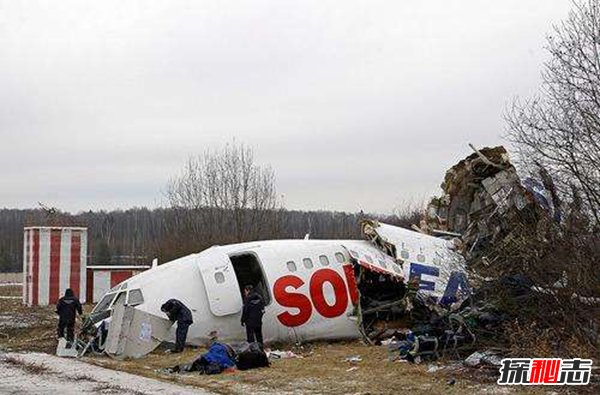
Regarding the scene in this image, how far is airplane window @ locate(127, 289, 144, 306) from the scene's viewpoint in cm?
1925

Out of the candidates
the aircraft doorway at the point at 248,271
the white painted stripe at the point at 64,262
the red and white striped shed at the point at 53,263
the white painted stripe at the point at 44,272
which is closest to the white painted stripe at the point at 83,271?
the red and white striped shed at the point at 53,263

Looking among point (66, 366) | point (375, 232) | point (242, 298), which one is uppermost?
point (375, 232)

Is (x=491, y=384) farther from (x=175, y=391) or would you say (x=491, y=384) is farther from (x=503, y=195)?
(x=503, y=195)

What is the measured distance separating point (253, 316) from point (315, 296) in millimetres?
1912

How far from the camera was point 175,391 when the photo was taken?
13641mm

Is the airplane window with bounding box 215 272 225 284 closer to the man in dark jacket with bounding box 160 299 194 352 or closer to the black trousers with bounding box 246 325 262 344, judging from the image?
the man in dark jacket with bounding box 160 299 194 352

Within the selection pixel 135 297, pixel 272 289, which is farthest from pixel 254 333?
pixel 135 297

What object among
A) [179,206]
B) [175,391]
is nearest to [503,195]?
[175,391]

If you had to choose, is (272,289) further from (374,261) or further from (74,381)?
(74,381)

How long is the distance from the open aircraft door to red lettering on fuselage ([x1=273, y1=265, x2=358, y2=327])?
37.9 inches

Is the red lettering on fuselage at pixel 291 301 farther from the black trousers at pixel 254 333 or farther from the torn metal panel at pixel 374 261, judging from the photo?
the torn metal panel at pixel 374 261

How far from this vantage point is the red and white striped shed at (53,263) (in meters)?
40.1

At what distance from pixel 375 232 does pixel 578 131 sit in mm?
7414

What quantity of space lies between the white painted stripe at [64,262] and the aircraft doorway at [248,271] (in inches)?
869
